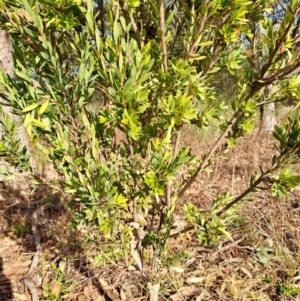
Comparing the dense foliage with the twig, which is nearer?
the dense foliage

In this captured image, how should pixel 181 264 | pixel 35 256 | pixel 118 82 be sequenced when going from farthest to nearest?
pixel 35 256, pixel 181 264, pixel 118 82

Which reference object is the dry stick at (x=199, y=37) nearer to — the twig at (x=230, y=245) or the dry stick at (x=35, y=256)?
the twig at (x=230, y=245)

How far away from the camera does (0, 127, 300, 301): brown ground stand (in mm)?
2068

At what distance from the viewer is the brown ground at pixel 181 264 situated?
81.4 inches

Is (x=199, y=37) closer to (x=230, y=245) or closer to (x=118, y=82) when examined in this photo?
(x=118, y=82)

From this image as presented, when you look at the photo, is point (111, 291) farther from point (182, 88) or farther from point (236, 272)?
point (182, 88)


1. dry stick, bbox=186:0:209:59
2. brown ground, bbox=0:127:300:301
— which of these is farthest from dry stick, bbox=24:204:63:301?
dry stick, bbox=186:0:209:59

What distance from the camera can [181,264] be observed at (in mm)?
2301

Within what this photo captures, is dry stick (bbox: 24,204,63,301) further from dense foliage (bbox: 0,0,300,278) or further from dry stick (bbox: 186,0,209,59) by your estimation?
dry stick (bbox: 186,0,209,59)

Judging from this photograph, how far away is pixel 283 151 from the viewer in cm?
131

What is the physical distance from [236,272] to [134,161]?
4.79ft

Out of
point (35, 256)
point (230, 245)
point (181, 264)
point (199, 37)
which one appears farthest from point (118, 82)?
point (35, 256)

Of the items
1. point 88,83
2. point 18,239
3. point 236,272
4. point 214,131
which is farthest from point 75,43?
point 214,131

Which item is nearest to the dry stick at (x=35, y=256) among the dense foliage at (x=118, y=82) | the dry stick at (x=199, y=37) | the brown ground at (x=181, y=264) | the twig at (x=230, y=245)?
the brown ground at (x=181, y=264)
